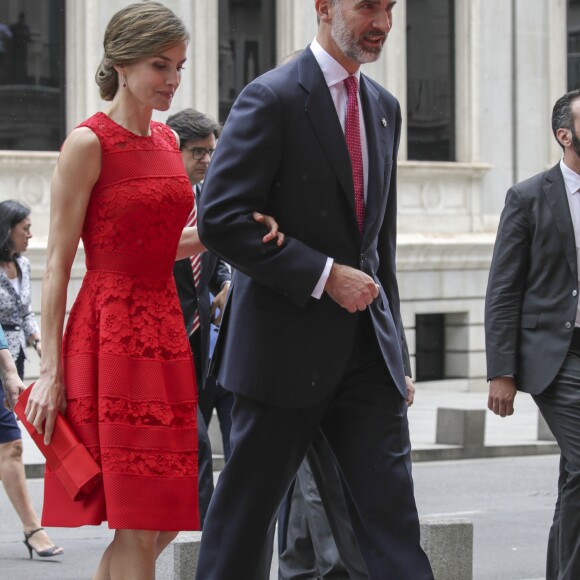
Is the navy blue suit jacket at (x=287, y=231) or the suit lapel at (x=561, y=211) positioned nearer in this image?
the navy blue suit jacket at (x=287, y=231)

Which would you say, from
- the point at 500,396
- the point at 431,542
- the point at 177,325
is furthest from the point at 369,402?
the point at 431,542

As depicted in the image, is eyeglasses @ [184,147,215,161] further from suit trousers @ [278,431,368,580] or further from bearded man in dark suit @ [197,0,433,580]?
bearded man in dark suit @ [197,0,433,580]

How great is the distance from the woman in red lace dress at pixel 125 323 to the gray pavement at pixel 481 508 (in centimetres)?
308

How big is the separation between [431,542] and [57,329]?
9.01ft

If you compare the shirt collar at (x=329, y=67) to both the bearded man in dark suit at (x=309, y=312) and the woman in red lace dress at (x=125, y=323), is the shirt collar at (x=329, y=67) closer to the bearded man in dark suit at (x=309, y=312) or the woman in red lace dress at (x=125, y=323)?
the bearded man in dark suit at (x=309, y=312)

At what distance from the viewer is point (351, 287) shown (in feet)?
14.3

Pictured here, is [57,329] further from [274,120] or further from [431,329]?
[431,329]

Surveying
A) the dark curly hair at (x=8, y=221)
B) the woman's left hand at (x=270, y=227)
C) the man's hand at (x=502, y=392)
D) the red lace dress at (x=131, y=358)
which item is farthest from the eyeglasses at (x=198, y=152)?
the dark curly hair at (x=8, y=221)

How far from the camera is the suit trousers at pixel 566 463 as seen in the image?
6.02m

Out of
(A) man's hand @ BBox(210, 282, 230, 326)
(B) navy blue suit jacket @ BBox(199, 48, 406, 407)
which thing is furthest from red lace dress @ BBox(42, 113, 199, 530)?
(A) man's hand @ BBox(210, 282, 230, 326)

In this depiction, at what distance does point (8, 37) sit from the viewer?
19812mm

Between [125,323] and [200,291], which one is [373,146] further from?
[200,291]

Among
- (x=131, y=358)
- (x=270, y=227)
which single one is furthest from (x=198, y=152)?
(x=270, y=227)

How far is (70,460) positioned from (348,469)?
820mm
